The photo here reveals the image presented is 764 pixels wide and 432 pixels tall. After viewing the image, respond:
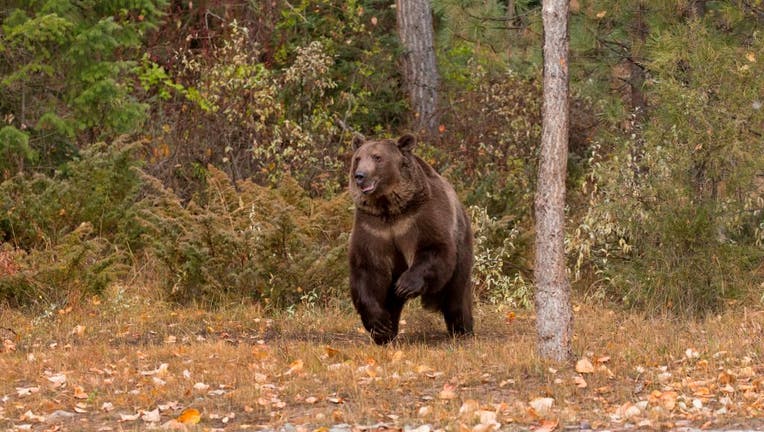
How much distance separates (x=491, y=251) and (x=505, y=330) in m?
1.98

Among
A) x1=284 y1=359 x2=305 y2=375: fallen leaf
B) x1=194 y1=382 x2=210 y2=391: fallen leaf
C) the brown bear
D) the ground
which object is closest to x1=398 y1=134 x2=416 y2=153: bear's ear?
the brown bear

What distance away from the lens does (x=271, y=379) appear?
834cm

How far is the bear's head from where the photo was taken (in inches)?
377

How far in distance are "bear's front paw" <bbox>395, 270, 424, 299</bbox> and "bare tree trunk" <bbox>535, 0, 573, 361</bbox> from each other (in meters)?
1.26

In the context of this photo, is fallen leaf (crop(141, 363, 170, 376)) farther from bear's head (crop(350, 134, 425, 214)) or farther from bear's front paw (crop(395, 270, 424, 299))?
bear's head (crop(350, 134, 425, 214))

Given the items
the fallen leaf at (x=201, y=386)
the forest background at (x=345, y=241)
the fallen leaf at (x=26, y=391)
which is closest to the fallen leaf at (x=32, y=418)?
the forest background at (x=345, y=241)

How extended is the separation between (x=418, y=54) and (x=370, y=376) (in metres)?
11.2

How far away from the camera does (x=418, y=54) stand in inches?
739

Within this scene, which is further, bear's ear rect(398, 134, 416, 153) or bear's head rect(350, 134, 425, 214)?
bear's ear rect(398, 134, 416, 153)

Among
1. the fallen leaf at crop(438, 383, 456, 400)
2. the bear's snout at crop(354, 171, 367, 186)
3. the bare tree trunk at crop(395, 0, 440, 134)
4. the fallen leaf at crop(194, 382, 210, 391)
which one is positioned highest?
the bare tree trunk at crop(395, 0, 440, 134)

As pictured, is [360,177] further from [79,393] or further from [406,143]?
[79,393]

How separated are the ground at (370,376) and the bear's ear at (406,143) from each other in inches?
A: 62.5

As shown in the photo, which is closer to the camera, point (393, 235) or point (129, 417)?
point (129, 417)

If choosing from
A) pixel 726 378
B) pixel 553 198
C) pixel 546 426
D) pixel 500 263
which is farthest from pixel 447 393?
pixel 500 263
